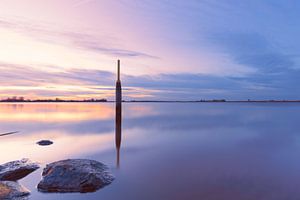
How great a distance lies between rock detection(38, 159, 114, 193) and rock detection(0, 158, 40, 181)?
3.11 feet

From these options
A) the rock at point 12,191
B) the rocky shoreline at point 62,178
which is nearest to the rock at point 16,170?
the rocky shoreline at point 62,178

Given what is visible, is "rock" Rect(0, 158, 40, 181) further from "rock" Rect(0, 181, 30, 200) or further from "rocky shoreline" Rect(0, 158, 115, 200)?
"rock" Rect(0, 181, 30, 200)

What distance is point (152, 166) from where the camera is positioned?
9102 millimetres

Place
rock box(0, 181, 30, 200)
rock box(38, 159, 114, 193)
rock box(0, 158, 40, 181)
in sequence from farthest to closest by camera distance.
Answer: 1. rock box(0, 158, 40, 181)
2. rock box(38, 159, 114, 193)
3. rock box(0, 181, 30, 200)

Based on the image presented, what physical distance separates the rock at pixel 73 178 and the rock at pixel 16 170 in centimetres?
95

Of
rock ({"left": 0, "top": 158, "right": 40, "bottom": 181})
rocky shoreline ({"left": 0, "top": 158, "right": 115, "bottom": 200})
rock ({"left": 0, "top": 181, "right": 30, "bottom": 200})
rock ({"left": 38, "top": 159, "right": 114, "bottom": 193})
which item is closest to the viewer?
rock ({"left": 0, "top": 181, "right": 30, "bottom": 200})

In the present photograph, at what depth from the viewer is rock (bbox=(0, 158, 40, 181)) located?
7059 mm

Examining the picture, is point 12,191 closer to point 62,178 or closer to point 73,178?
point 62,178

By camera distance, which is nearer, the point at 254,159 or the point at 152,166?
the point at 152,166

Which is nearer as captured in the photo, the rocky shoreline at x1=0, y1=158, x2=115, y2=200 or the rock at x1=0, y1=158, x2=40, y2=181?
the rocky shoreline at x1=0, y1=158, x2=115, y2=200

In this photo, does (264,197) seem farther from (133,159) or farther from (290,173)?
(133,159)

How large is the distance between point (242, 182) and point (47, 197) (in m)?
5.76

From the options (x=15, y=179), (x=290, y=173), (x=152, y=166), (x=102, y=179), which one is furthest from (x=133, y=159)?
(x=290, y=173)

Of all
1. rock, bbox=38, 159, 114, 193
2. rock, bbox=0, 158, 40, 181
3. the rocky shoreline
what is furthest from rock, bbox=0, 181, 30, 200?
rock, bbox=0, 158, 40, 181
